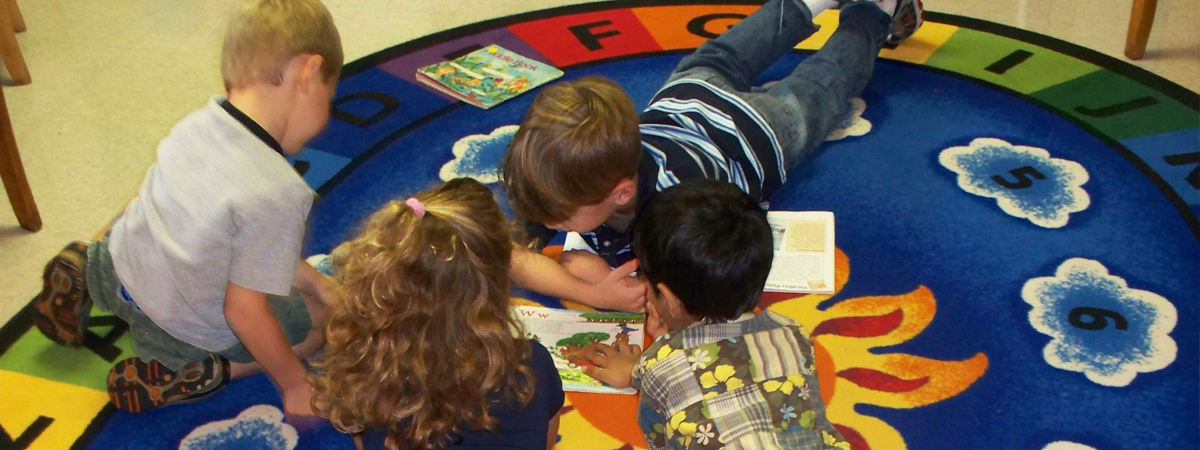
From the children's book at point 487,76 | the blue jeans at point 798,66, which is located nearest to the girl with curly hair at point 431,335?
the blue jeans at point 798,66

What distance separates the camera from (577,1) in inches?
91.0

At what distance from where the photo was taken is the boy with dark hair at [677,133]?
4.05 feet

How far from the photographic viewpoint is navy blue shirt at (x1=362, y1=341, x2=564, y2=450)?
982 mm

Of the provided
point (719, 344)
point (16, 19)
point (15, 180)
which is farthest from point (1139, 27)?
point (16, 19)

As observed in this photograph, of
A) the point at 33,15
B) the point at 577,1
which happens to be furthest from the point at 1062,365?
the point at 33,15

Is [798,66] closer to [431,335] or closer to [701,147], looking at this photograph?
[701,147]

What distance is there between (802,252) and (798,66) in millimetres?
475

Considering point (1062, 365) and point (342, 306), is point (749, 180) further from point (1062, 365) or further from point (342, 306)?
point (342, 306)

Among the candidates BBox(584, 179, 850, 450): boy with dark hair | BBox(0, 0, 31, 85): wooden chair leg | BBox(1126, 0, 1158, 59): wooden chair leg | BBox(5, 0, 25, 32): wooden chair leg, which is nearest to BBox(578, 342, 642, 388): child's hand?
BBox(584, 179, 850, 450): boy with dark hair

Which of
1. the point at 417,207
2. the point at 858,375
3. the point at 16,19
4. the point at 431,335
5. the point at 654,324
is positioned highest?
the point at 417,207

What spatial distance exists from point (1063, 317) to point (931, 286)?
189mm

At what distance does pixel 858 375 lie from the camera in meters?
1.34

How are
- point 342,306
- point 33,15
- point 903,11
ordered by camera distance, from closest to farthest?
point 342,306, point 903,11, point 33,15

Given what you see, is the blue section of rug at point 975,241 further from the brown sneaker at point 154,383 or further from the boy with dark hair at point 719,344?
the boy with dark hair at point 719,344
